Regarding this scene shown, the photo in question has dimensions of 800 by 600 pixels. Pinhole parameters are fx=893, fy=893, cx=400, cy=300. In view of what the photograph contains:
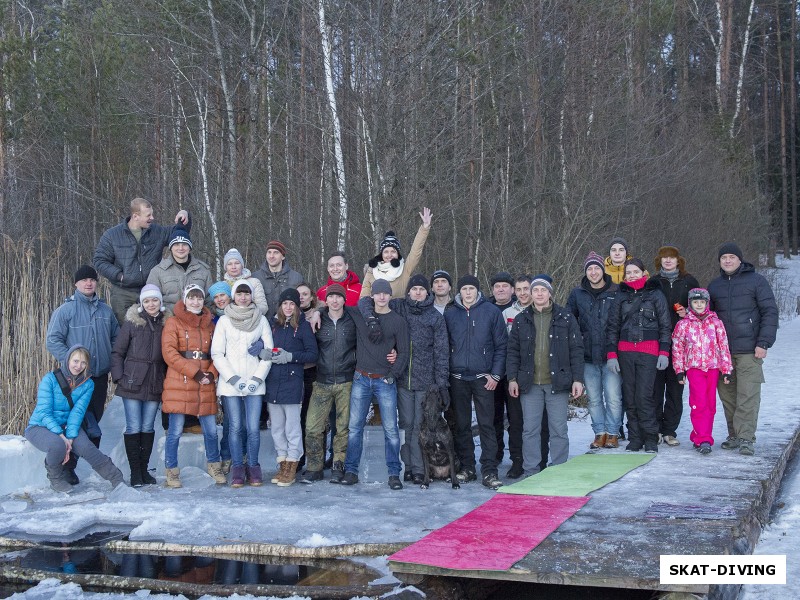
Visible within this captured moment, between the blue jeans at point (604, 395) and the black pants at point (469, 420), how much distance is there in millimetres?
1120

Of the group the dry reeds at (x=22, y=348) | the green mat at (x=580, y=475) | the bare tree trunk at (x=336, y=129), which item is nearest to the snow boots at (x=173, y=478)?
the dry reeds at (x=22, y=348)

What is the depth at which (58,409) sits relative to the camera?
7.07 m

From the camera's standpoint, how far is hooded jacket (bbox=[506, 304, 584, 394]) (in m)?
7.28

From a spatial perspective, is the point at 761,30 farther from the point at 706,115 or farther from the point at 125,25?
the point at 125,25

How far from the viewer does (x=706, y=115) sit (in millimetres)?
28484

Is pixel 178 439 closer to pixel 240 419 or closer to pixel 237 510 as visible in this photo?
pixel 240 419

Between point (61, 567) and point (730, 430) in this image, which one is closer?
point (61, 567)

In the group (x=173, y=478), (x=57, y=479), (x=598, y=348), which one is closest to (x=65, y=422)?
(x=57, y=479)

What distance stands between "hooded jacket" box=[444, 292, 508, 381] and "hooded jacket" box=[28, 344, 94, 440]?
3000 millimetres

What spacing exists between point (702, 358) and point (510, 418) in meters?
1.69

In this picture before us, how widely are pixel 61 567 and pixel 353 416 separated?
2.66 metres

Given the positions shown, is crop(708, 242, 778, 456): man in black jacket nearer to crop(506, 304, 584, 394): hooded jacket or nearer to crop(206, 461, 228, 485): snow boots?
crop(506, 304, 584, 394): hooded jacket

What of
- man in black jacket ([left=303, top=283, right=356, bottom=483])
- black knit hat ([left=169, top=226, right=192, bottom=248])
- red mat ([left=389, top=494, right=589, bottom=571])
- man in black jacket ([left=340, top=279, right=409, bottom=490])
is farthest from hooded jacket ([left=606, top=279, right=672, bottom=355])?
black knit hat ([left=169, top=226, right=192, bottom=248])

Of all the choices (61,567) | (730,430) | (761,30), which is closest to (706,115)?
(761,30)
